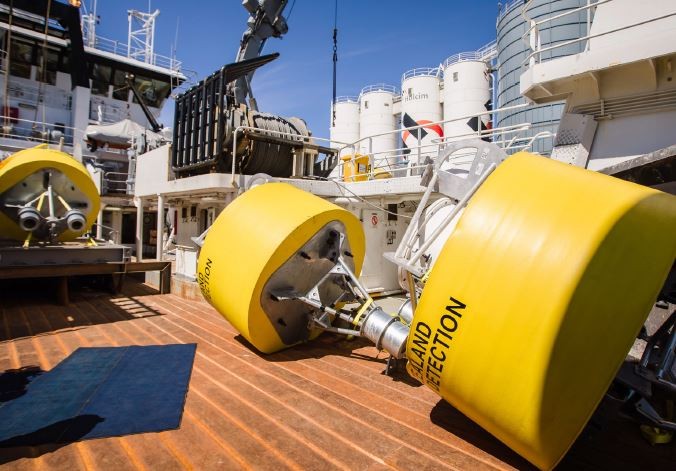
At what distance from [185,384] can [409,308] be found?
2600 millimetres

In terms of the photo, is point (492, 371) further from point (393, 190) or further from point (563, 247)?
point (393, 190)

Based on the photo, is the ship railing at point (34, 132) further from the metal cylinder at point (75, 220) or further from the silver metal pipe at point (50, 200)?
the metal cylinder at point (75, 220)

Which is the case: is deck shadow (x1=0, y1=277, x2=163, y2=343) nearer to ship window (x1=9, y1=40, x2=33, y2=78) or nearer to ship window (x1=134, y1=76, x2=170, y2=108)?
Result: ship window (x1=9, y1=40, x2=33, y2=78)

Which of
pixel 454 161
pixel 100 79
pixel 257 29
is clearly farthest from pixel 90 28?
pixel 454 161

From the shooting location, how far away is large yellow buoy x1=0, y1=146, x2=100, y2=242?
7.40 meters

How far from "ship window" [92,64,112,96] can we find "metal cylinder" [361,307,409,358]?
25.8 m

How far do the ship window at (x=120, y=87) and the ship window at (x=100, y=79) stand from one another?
0.38 m

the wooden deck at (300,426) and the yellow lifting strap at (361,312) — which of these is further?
the yellow lifting strap at (361,312)

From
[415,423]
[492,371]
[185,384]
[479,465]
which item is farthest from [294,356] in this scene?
[492,371]

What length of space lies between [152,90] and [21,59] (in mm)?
6551

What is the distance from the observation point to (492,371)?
2369mm

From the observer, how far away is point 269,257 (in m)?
4.39

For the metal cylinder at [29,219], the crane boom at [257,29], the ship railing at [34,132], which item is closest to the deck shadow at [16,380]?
the metal cylinder at [29,219]

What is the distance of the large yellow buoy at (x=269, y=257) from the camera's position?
4520mm
